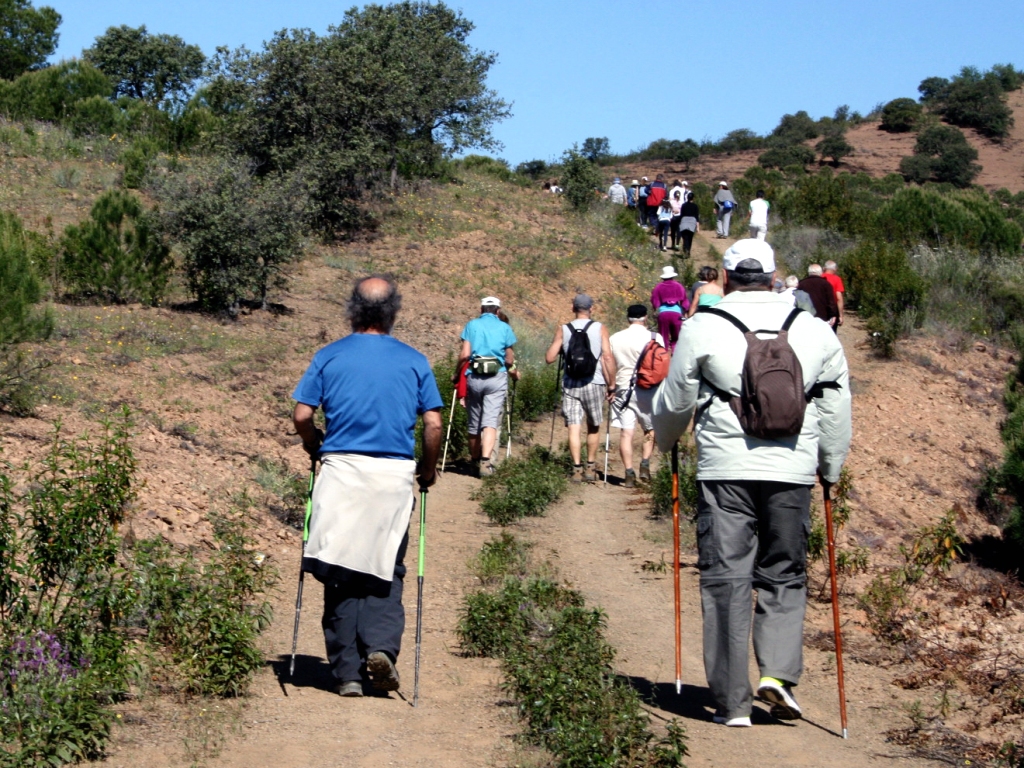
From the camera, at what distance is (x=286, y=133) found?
848 inches

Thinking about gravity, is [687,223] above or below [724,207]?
below

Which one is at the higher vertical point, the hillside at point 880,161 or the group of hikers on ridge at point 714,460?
the hillside at point 880,161

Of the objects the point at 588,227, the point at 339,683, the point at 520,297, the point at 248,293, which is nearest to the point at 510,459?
the point at 248,293

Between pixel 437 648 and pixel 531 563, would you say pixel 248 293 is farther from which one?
pixel 437 648

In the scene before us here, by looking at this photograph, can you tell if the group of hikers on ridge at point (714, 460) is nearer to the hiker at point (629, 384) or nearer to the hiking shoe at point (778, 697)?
the hiking shoe at point (778, 697)

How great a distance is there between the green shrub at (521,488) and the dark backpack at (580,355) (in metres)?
1.01

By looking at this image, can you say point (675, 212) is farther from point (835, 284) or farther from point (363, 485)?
point (363, 485)

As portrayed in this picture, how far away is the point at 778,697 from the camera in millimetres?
5020

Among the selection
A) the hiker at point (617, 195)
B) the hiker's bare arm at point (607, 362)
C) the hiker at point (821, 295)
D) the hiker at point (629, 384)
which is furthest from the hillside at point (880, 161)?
the hiker's bare arm at point (607, 362)

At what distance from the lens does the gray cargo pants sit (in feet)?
16.4

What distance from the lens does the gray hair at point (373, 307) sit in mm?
5426

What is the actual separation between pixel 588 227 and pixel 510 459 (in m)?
15.1

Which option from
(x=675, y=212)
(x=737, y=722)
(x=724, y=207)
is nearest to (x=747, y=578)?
(x=737, y=722)

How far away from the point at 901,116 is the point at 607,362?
67813 mm
